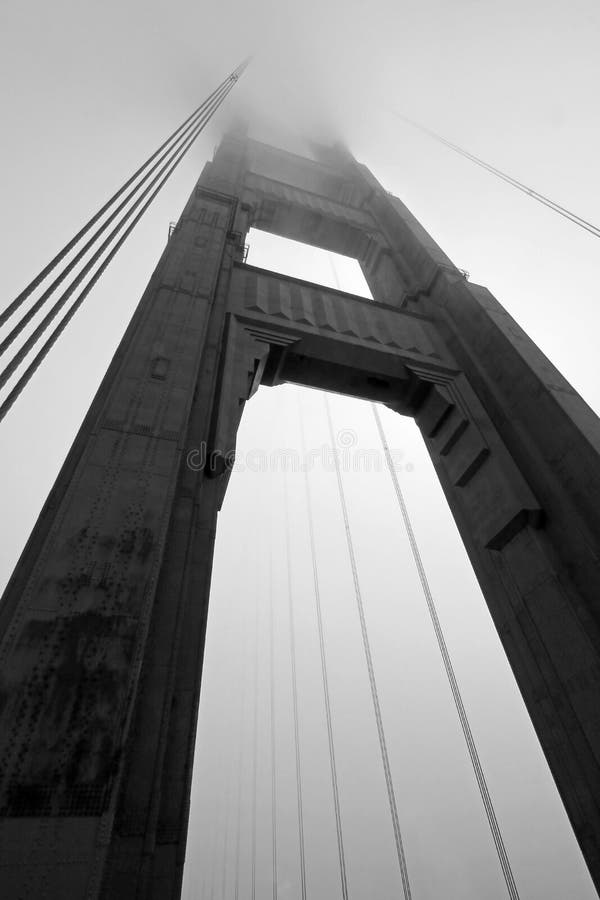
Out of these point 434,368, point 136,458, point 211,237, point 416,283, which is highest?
point 416,283

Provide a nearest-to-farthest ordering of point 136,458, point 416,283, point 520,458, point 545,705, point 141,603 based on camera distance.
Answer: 1. point 141,603
2. point 136,458
3. point 545,705
4. point 520,458
5. point 416,283

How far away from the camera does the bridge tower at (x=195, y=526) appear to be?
3.84 m

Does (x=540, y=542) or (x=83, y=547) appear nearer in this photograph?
(x=83, y=547)

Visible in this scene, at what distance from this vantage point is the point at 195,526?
21.7ft

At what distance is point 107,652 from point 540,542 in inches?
312

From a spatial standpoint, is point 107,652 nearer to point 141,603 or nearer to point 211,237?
point 141,603

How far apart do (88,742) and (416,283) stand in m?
15.0

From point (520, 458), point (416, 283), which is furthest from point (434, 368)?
point (416, 283)

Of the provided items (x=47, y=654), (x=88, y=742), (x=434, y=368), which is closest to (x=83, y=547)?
(x=47, y=654)

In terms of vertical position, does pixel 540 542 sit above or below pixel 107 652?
above

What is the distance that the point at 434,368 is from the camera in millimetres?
11672

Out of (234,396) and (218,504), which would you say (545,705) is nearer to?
(218,504)

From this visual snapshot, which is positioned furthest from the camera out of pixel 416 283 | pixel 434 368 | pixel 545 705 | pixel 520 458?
pixel 416 283

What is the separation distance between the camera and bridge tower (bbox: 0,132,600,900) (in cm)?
384
